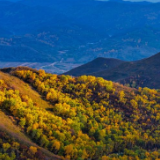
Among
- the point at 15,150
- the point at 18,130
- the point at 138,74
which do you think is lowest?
the point at 15,150

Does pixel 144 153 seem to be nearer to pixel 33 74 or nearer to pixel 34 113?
pixel 34 113

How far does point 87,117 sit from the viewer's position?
232ft

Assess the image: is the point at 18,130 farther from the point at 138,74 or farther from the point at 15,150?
the point at 138,74

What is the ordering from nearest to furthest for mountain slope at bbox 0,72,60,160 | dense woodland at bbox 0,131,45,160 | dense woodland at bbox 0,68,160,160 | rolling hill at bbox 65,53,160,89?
1. dense woodland at bbox 0,131,45,160
2. mountain slope at bbox 0,72,60,160
3. dense woodland at bbox 0,68,160,160
4. rolling hill at bbox 65,53,160,89

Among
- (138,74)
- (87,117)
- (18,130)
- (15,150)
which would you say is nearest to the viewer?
(15,150)

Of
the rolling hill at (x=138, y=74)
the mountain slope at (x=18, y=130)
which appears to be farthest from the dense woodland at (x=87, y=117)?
the rolling hill at (x=138, y=74)

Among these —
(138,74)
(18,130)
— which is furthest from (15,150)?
(138,74)

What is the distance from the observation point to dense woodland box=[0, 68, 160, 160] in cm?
5673

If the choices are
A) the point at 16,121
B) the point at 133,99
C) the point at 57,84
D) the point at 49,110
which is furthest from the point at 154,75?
the point at 16,121

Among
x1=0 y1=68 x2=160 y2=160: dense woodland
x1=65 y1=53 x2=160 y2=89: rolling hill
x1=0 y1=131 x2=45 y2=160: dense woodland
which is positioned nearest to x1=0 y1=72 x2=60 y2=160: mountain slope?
x1=0 y1=131 x2=45 y2=160: dense woodland

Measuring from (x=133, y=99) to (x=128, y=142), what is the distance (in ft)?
69.9

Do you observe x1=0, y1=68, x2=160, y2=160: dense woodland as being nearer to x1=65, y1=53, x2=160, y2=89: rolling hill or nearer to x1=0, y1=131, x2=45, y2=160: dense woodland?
x1=0, y1=131, x2=45, y2=160: dense woodland

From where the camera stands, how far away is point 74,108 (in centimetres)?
7088

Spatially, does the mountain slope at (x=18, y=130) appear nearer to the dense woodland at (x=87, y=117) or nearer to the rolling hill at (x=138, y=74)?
the dense woodland at (x=87, y=117)
